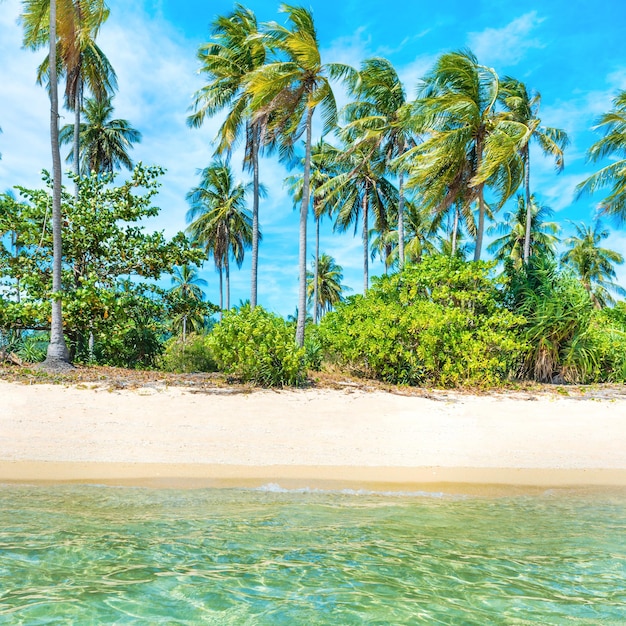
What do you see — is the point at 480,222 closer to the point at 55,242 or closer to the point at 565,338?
the point at 565,338

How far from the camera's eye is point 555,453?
26.8 ft

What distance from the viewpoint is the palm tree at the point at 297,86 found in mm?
15117

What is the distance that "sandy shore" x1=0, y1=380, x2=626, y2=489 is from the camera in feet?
23.3

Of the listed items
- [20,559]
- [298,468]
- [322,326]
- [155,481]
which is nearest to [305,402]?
[298,468]

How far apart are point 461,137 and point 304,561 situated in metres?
15.0

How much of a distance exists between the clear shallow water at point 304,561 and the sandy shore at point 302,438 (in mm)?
1368

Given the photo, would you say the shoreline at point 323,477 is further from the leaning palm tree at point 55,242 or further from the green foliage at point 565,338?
the green foliage at point 565,338

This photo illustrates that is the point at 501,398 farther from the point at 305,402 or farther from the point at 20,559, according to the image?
the point at 20,559

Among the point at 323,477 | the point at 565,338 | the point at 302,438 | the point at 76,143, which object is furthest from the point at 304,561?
the point at 76,143

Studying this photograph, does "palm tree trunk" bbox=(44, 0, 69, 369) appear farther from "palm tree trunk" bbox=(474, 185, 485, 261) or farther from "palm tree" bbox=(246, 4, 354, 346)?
"palm tree trunk" bbox=(474, 185, 485, 261)

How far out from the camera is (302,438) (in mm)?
8500

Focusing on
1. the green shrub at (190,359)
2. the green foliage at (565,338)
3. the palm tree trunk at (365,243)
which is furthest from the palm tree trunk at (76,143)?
the palm tree trunk at (365,243)

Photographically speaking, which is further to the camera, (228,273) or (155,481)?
(228,273)

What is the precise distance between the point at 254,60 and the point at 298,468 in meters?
17.5
